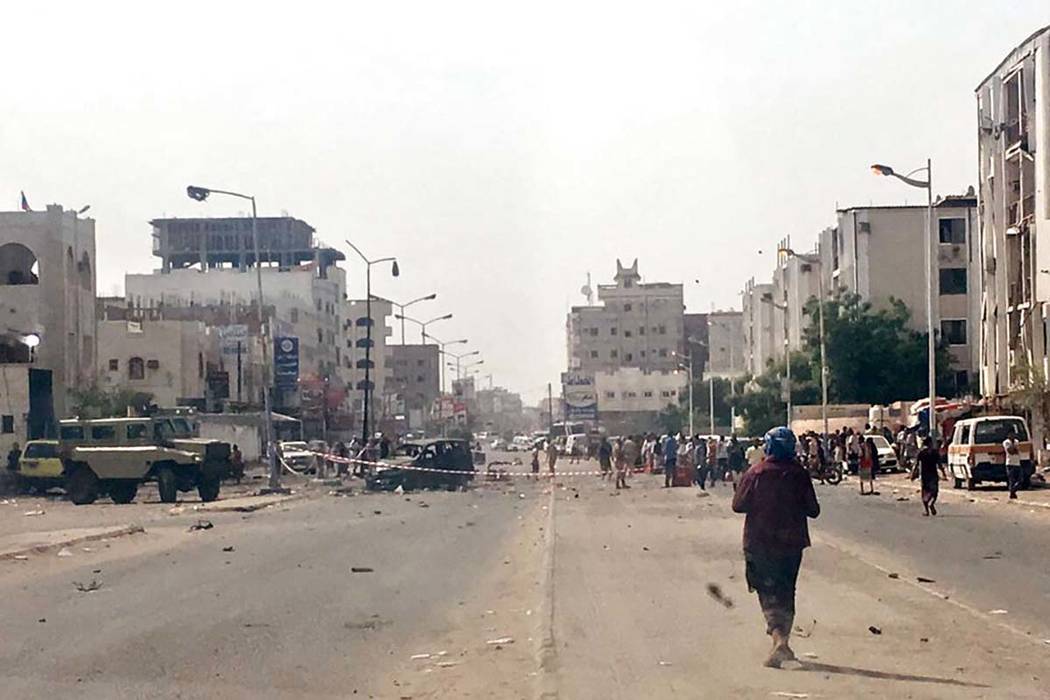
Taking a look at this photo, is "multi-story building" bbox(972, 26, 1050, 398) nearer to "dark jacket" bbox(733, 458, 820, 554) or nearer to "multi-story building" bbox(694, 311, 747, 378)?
"dark jacket" bbox(733, 458, 820, 554)

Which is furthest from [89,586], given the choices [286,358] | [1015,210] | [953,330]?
[953,330]

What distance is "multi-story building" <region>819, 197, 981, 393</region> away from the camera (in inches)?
3366

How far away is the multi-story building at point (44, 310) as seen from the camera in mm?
68250

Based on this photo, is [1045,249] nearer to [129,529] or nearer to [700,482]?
[700,482]

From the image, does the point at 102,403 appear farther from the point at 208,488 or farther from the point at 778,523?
the point at 778,523

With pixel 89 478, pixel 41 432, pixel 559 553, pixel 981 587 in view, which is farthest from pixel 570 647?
pixel 41 432

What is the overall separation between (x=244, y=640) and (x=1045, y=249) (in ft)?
156

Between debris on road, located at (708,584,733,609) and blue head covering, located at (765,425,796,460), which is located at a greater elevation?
blue head covering, located at (765,425,796,460)

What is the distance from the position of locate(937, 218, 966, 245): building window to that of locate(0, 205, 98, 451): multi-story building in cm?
4522

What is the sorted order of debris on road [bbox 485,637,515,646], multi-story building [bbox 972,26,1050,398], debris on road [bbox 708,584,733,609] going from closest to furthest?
debris on road [bbox 485,637,515,646]
debris on road [bbox 708,584,733,609]
multi-story building [bbox 972,26,1050,398]

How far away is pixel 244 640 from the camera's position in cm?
1382

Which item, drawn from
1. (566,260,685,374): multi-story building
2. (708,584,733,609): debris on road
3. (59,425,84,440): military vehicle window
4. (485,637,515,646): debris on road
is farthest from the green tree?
(566,260,685,374): multi-story building

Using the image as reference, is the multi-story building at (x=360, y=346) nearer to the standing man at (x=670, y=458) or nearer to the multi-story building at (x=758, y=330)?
the multi-story building at (x=758, y=330)

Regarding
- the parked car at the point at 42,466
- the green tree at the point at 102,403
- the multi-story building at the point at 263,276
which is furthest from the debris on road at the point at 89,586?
the multi-story building at the point at 263,276
